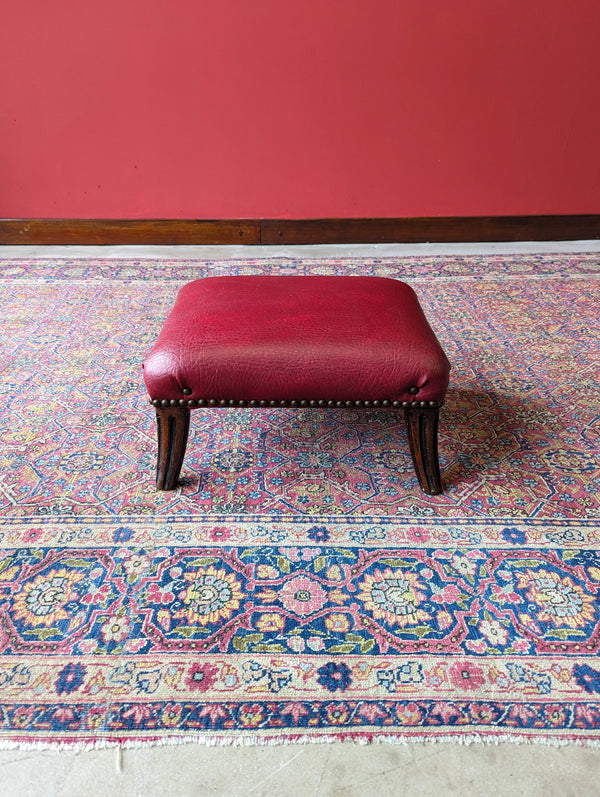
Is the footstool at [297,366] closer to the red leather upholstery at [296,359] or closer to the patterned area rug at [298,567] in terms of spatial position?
the red leather upholstery at [296,359]

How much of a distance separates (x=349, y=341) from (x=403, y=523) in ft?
1.79

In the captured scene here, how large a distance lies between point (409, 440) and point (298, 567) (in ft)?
1.71

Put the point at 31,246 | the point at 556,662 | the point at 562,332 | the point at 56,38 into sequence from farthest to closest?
the point at 31,246
the point at 56,38
the point at 562,332
the point at 556,662

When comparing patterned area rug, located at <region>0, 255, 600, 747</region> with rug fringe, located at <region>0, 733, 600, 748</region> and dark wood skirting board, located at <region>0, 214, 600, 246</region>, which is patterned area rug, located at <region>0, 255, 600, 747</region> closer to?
rug fringe, located at <region>0, 733, 600, 748</region>

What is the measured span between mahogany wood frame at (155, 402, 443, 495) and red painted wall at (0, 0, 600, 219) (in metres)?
2.71

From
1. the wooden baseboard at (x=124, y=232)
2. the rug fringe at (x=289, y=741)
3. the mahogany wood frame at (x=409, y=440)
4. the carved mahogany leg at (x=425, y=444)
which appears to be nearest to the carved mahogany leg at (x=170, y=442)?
the mahogany wood frame at (x=409, y=440)

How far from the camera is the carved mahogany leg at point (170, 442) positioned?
1.71m

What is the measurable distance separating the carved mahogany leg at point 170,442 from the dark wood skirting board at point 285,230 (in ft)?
8.68

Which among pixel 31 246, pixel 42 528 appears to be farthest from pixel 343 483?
pixel 31 246

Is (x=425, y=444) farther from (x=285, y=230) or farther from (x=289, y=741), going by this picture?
(x=285, y=230)

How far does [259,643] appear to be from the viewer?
1.33 metres

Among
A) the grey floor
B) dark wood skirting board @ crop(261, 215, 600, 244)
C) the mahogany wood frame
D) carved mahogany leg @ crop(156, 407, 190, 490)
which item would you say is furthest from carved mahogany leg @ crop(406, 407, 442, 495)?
dark wood skirting board @ crop(261, 215, 600, 244)

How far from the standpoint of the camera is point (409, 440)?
176cm

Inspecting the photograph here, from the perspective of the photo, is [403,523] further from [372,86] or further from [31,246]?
[31,246]
